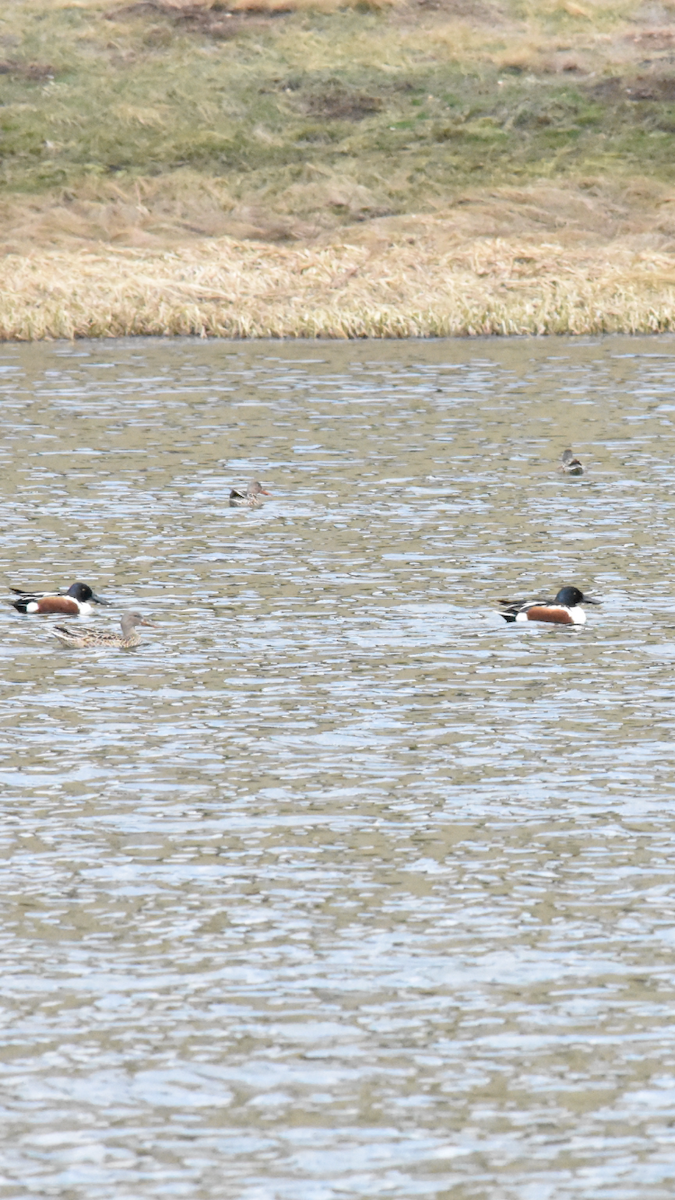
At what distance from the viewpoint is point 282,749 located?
14.4m

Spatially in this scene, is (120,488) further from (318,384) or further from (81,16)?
(81,16)

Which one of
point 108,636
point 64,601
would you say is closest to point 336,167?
point 64,601

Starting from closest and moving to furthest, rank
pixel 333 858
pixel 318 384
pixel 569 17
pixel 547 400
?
pixel 333 858 → pixel 547 400 → pixel 318 384 → pixel 569 17

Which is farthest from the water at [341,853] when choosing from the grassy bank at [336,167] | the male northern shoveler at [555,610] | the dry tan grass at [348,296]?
the grassy bank at [336,167]

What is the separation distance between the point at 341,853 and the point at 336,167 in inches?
1814

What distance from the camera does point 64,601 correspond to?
19125mm

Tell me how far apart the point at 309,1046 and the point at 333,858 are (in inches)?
105

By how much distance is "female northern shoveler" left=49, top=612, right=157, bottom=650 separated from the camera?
18.0 metres

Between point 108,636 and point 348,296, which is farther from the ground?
point 348,296

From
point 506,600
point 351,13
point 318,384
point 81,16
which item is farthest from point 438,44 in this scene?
point 506,600

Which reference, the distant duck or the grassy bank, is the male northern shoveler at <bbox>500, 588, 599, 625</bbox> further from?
the grassy bank

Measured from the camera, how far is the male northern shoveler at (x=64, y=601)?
62.5 feet

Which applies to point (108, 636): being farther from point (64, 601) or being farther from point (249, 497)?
point (249, 497)

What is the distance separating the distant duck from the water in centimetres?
127
